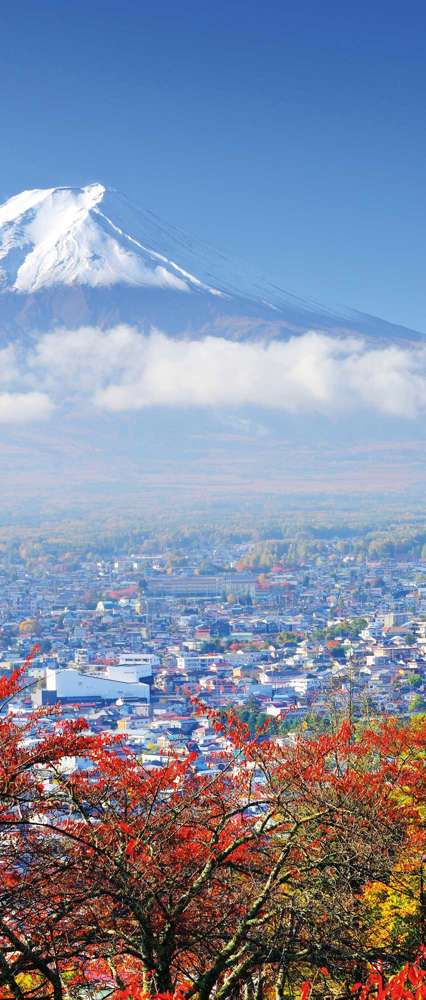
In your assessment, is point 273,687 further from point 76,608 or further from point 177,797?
point 177,797

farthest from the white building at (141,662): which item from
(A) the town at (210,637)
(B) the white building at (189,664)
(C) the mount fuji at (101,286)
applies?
(C) the mount fuji at (101,286)

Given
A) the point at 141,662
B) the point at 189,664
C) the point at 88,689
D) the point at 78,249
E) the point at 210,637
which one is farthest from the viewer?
the point at 78,249

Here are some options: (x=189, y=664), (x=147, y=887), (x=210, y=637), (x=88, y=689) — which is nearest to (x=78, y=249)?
(x=210, y=637)

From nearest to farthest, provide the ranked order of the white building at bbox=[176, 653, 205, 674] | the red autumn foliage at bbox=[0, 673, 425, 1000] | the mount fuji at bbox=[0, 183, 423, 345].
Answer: the red autumn foliage at bbox=[0, 673, 425, 1000], the white building at bbox=[176, 653, 205, 674], the mount fuji at bbox=[0, 183, 423, 345]

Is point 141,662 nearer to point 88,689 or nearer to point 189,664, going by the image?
point 189,664

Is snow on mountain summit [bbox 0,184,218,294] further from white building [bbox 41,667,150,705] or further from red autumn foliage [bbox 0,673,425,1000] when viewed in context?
red autumn foliage [bbox 0,673,425,1000]

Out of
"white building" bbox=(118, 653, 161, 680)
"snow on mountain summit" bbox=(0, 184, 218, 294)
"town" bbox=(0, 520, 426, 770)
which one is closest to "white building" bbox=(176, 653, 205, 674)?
"town" bbox=(0, 520, 426, 770)
